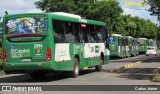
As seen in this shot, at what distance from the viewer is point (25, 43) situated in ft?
66.6

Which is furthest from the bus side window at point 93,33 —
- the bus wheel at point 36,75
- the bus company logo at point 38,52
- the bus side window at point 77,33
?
the bus company logo at point 38,52

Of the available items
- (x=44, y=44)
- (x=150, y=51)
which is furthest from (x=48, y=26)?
(x=150, y=51)

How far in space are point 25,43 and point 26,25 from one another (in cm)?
83

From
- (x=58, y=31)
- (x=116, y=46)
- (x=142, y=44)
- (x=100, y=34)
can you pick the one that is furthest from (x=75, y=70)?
(x=142, y=44)

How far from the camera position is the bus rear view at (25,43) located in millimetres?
20141

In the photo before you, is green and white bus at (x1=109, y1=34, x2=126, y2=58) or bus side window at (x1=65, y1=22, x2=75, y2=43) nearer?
bus side window at (x1=65, y1=22, x2=75, y2=43)

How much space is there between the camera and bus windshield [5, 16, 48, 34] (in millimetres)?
20250

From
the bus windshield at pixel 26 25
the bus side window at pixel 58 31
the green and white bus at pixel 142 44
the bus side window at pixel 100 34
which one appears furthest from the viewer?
the green and white bus at pixel 142 44

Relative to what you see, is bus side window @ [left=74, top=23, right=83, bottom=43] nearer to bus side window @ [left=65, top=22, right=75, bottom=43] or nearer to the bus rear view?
bus side window @ [left=65, top=22, right=75, bottom=43]

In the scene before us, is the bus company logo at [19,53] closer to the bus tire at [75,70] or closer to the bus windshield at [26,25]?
the bus windshield at [26,25]

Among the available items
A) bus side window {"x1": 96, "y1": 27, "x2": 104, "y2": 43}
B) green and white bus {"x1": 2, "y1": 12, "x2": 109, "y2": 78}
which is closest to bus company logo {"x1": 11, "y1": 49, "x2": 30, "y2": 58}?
green and white bus {"x1": 2, "y1": 12, "x2": 109, "y2": 78}

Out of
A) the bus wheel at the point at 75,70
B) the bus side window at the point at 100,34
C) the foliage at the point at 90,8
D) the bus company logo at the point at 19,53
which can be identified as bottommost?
the bus wheel at the point at 75,70

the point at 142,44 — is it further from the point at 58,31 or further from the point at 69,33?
the point at 58,31

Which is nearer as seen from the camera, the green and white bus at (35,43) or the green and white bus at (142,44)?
the green and white bus at (35,43)
